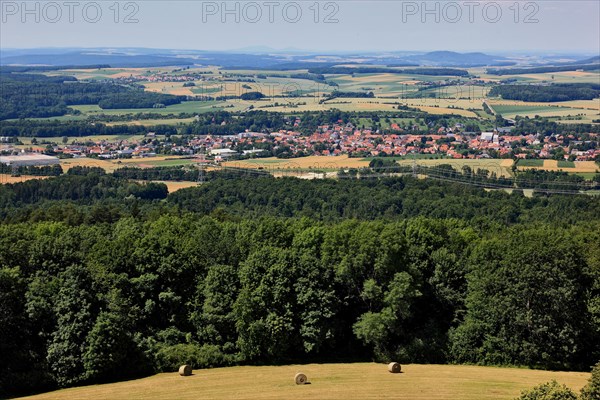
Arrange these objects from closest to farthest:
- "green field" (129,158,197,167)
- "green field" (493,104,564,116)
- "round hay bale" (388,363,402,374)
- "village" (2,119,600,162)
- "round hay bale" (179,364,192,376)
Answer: "round hay bale" (179,364,192,376) < "round hay bale" (388,363,402,374) < "green field" (129,158,197,167) < "village" (2,119,600,162) < "green field" (493,104,564,116)

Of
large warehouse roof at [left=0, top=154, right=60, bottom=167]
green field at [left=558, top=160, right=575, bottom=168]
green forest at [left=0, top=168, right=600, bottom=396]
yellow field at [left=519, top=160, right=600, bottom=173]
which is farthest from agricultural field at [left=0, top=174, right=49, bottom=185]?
green field at [left=558, top=160, right=575, bottom=168]

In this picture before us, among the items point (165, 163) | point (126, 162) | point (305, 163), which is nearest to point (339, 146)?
point (305, 163)

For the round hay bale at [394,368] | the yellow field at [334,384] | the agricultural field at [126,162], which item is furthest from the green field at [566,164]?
the round hay bale at [394,368]

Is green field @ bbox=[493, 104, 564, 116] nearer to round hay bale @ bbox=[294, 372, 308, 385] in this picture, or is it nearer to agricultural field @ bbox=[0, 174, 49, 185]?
agricultural field @ bbox=[0, 174, 49, 185]

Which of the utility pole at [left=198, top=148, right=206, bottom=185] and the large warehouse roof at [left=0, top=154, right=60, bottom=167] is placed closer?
the utility pole at [left=198, top=148, right=206, bottom=185]

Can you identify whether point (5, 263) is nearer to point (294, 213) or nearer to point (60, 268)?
point (60, 268)

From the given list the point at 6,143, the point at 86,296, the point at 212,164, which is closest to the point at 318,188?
the point at 212,164

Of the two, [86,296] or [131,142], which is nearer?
[86,296]
